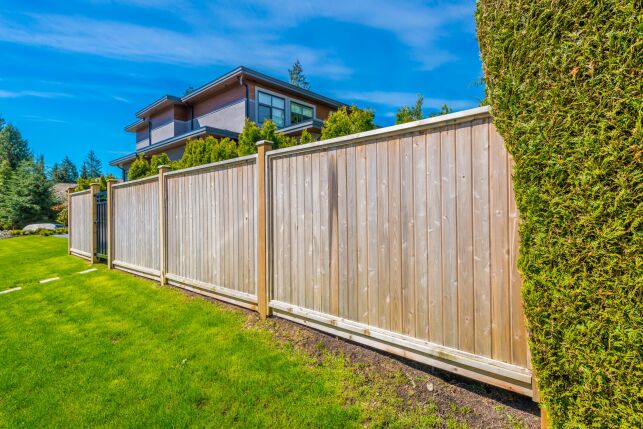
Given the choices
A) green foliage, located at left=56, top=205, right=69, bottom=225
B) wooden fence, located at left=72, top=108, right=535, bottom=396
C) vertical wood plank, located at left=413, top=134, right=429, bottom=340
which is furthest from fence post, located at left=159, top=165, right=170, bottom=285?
green foliage, located at left=56, top=205, right=69, bottom=225

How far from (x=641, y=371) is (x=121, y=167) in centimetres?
2489

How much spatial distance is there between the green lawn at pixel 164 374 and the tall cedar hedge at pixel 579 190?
3.23 ft

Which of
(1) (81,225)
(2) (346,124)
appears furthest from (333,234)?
(1) (81,225)

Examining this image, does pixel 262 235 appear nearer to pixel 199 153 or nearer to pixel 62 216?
pixel 199 153

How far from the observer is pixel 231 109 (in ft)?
49.2

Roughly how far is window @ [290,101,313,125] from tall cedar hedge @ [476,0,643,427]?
14836mm

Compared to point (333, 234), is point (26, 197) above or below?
above

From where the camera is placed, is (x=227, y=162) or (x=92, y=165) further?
(x=92, y=165)

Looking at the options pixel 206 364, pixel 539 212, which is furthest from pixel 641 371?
pixel 206 364

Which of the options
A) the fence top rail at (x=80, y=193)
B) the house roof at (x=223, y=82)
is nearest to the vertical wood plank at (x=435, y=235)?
the fence top rail at (x=80, y=193)

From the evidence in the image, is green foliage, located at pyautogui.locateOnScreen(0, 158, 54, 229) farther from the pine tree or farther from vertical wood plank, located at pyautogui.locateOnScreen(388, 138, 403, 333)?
vertical wood plank, located at pyautogui.locateOnScreen(388, 138, 403, 333)

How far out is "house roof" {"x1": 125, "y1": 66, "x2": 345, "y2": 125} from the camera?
14031mm

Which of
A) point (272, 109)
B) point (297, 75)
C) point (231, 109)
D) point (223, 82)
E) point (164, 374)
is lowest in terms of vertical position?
point (164, 374)

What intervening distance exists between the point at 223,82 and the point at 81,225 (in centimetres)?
844
